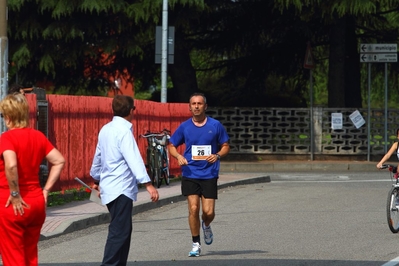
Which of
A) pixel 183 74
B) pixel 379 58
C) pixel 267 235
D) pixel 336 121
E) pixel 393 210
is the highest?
pixel 379 58

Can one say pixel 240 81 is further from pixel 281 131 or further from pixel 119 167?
pixel 119 167

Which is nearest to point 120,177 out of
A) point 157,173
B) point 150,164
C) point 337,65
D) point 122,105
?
point 122,105

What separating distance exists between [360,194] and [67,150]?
18.2ft

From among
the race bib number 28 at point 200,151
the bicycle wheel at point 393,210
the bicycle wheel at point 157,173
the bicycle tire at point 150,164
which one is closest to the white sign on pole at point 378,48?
the bicycle tire at point 150,164

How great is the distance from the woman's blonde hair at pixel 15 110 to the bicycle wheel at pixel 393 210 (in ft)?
23.0

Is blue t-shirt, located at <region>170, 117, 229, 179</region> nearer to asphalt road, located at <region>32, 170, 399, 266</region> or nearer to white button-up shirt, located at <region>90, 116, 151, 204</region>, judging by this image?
asphalt road, located at <region>32, 170, 399, 266</region>

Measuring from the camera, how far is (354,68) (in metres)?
32.5

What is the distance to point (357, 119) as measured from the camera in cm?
2981

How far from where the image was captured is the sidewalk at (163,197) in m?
13.7

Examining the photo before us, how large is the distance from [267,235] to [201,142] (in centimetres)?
230

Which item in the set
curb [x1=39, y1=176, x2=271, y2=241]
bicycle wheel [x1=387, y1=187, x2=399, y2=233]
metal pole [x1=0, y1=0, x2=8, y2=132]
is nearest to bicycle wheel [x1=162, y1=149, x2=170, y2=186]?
curb [x1=39, y1=176, x2=271, y2=241]

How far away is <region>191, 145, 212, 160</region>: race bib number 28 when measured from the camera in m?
11.4

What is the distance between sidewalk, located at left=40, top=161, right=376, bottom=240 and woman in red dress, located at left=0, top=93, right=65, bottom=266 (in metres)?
5.14

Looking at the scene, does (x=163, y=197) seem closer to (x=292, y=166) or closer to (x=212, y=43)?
(x=292, y=166)
